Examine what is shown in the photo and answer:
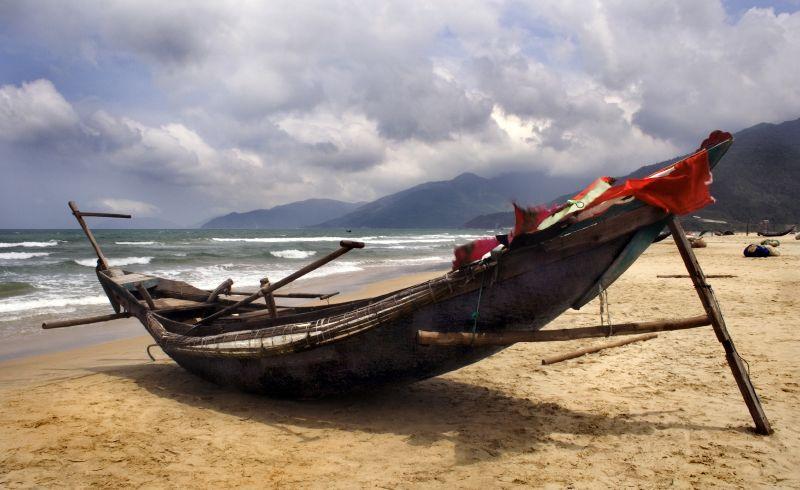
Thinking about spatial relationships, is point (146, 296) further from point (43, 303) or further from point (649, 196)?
point (43, 303)

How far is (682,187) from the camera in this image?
322cm

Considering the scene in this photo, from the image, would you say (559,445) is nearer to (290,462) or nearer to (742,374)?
(742,374)

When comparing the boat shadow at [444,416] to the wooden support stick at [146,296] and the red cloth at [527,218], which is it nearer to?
the wooden support stick at [146,296]

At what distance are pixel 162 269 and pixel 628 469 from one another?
21.1 m

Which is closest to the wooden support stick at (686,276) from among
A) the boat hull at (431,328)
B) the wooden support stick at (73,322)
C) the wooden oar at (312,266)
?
the boat hull at (431,328)

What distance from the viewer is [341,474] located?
319 cm

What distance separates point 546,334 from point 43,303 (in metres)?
12.1

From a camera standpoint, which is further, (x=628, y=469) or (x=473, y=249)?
(x=473, y=249)

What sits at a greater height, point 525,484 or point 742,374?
point 742,374

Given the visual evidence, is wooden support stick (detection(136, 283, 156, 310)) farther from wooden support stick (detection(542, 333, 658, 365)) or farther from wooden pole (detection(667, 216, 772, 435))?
wooden pole (detection(667, 216, 772, 435))

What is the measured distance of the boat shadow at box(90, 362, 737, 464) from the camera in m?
3.65

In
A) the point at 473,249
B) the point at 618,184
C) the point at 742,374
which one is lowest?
the point at 742,374

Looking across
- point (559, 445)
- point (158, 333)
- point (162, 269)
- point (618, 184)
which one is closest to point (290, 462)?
point (559, 445)

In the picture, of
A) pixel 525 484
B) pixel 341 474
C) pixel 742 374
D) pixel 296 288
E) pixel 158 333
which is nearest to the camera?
pixel 525 484
